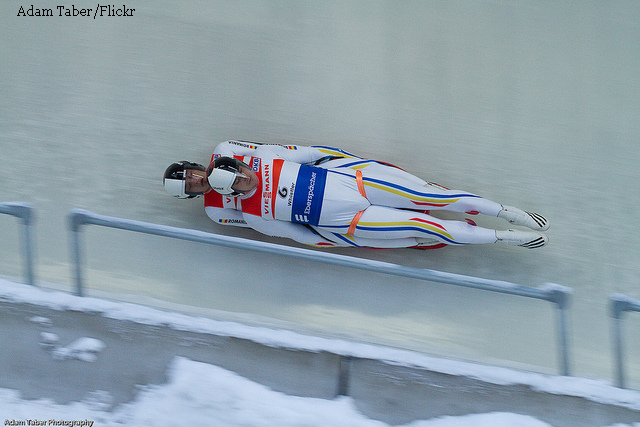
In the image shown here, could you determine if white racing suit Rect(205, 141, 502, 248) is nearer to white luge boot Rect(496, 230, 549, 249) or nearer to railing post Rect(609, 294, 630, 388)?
white luge boot Rect(496, 230, 549, 249)

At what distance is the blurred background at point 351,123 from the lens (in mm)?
3580

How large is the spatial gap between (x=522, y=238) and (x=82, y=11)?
3.61 m

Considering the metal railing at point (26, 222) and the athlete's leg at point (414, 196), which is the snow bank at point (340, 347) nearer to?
the metal railing at point (26, 222)

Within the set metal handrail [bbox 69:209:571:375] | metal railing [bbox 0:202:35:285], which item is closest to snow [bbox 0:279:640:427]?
metal railing [bbox 0:202:35:285]

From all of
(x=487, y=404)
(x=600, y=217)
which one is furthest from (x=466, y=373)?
(x=600, y=217)

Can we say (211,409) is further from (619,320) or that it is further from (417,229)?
(619,320)

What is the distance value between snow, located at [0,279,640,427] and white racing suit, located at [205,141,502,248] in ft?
3.46

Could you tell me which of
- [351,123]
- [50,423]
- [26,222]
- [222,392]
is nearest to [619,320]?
[222,392]

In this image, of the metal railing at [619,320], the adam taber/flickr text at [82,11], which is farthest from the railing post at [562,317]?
the adam taber/flickr text at [82,11]

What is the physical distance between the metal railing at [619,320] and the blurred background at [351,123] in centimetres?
93

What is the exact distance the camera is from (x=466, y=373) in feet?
8.16

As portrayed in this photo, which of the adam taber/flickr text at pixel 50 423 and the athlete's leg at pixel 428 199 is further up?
the athlete's leg at pixel 428 199

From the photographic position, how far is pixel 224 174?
3291mm

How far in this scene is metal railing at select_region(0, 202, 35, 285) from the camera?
250cm
